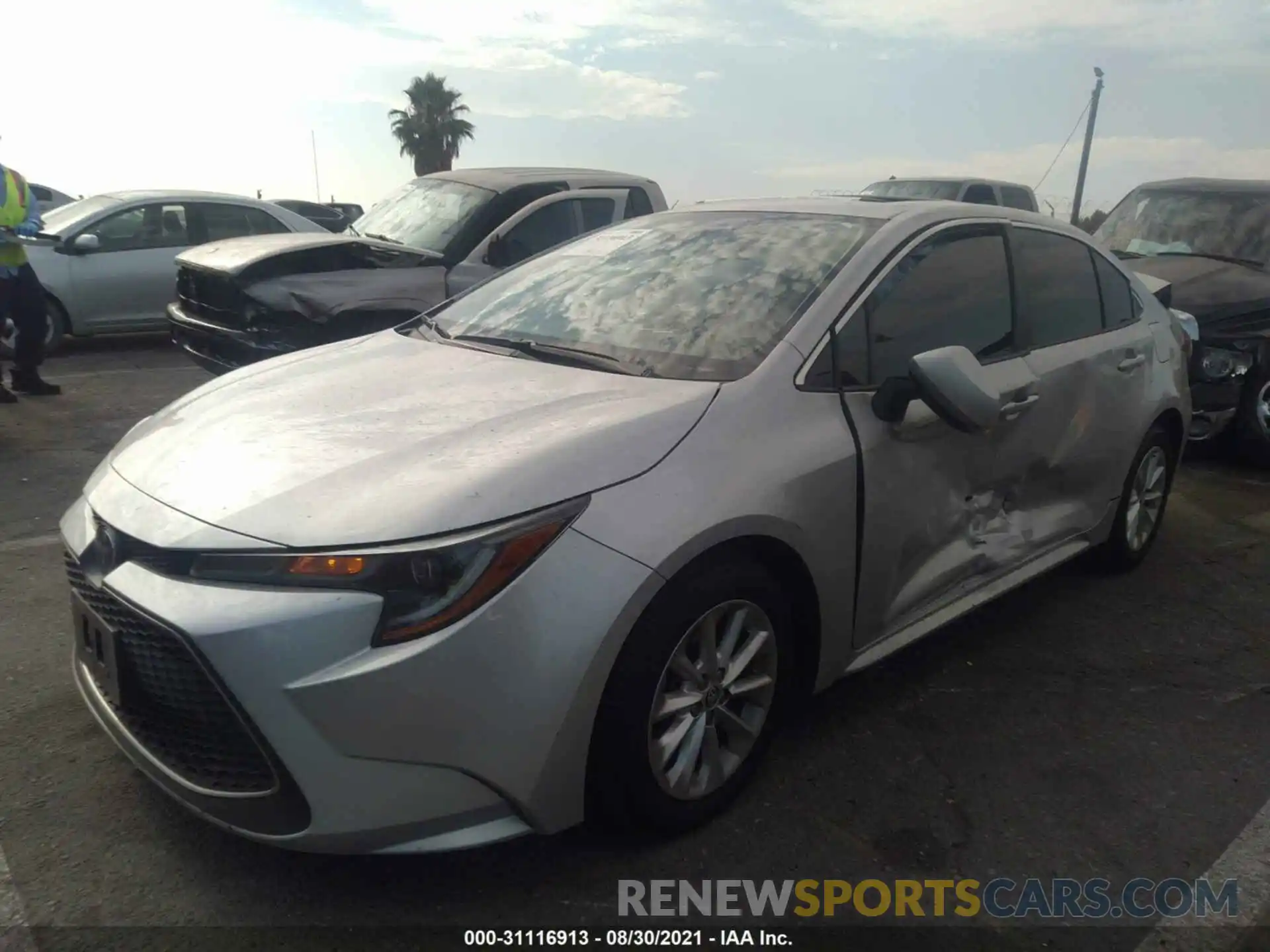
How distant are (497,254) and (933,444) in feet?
14.4

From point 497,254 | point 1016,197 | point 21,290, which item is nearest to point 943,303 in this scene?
point 497,254

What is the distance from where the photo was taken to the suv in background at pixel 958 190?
13547 millimetres

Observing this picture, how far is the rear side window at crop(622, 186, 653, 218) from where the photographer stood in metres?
7.93

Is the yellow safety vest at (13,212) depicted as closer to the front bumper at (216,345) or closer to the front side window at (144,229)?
the front bumper at (216,345)

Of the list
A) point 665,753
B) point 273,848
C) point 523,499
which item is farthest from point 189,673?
point 665,753

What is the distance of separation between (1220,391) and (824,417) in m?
5.00

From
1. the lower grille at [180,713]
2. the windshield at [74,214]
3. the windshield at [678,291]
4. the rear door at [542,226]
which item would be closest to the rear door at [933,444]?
the windshield at [678,291]

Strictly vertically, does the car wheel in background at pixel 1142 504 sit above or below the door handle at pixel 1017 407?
below

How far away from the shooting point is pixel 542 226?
7309mm

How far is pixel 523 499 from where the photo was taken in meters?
2.23

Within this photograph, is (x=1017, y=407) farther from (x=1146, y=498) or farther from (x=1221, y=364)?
(x=1221, y=364)

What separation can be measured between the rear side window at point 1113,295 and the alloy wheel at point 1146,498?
61cm

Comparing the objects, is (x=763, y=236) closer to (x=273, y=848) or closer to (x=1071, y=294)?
(x=1071, y=294)

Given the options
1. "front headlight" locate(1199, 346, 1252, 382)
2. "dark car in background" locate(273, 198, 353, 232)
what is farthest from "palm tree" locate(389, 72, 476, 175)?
"front headlight" locate(1199, 346, 1252, 382)
